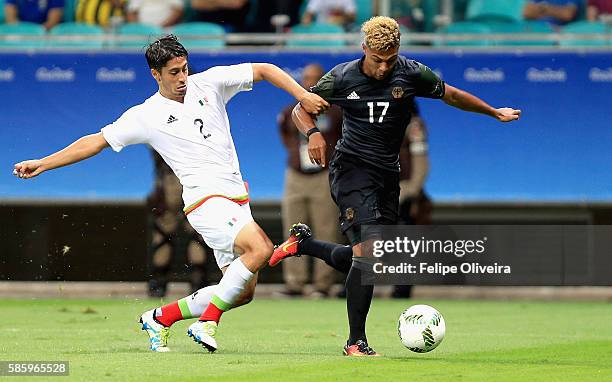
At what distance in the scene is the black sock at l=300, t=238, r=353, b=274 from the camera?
34.0ft

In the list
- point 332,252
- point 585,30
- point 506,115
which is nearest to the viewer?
point 506,115

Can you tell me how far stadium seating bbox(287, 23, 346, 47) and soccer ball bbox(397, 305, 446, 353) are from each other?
28.7 feet

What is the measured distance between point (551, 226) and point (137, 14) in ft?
19.7

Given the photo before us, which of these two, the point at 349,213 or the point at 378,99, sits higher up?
the point at 378,99

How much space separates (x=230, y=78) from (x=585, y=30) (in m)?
8.92

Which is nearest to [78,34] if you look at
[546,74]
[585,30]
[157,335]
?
[546,74]

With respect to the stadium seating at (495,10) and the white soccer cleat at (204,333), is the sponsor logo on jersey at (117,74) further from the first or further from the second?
the white soccer cleat at (204,333)

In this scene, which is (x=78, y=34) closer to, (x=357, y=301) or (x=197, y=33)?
(x=197, y=33)

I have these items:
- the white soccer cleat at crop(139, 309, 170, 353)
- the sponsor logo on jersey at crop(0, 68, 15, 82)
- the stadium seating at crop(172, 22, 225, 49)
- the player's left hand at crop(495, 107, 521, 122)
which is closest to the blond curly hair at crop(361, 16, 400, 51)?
the player's left hand at crop(495, 107, 521, 122)

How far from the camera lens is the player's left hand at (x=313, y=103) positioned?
368 inches

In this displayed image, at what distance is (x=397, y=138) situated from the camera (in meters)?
10.0

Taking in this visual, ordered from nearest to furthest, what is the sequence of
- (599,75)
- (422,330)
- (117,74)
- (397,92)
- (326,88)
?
1. (422,330)
2. (397,92)
3. (326,88)
4. (599,75)
5. (117,74)

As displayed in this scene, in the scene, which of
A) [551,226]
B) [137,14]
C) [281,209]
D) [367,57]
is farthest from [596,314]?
[137,14]

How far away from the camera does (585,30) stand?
17.8m
